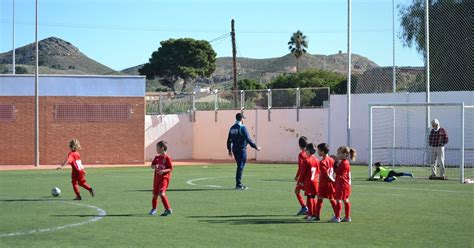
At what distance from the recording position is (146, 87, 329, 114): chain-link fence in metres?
40.1

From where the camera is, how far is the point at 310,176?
14672 mm

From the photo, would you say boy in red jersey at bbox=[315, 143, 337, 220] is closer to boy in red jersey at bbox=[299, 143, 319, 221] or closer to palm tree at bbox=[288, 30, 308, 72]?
boy in red jersey at bbox=[299, 143, 319, 221]

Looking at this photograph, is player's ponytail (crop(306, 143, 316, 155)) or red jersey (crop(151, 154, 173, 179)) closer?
player's ponytail (crop(306, 143, 316, 155))

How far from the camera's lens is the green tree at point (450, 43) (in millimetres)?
34125

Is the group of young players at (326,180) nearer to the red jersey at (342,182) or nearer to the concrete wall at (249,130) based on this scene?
the red jersey at (342,182)

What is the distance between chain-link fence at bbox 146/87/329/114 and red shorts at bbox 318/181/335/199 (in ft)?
82.1

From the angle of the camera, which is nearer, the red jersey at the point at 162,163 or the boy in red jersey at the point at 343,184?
the boy in red jersey at the point at 343,184

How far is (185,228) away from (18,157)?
91.9 ft

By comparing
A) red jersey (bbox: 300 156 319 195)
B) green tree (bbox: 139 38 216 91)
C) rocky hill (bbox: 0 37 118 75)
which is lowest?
red jersey (bbox: 300 156 319 195)

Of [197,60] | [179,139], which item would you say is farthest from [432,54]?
[197,60]

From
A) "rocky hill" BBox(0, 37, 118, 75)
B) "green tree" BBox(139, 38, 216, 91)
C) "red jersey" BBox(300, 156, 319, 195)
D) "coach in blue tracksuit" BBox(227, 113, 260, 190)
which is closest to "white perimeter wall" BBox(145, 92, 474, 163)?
"coach in blue tracksuit" BBox(227, 113, 260, 190)

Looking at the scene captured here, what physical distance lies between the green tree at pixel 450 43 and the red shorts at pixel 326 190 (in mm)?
21053

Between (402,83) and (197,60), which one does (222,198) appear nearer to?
(402,83)

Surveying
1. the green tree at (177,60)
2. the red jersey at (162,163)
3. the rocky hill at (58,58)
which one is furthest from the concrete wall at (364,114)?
the rocky hill at (58,58)
